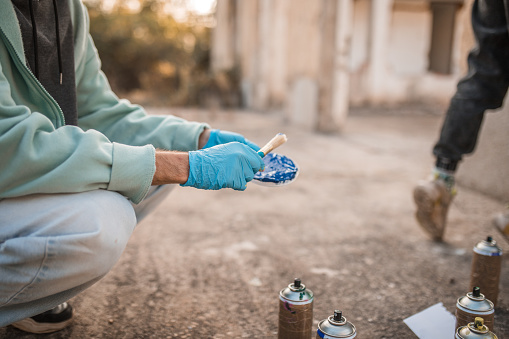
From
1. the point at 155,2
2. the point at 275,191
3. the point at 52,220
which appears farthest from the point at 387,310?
the point at 155,2

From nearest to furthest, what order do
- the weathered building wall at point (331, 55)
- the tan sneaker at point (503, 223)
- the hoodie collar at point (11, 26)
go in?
the hoodie collar at point (11, 26), the tan sneaker at point (503, 223), the weathered building wall at point (331, 55)

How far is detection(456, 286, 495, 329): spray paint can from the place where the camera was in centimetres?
135

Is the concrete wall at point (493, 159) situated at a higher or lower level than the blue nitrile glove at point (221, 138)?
lower

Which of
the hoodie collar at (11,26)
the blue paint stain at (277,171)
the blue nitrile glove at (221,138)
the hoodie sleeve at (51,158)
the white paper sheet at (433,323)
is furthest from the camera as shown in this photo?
the blue nitrile glove at (221,138)

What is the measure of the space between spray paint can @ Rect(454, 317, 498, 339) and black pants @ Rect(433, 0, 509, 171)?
4.23 feet

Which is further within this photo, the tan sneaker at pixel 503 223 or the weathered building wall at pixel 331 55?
the weathered building wall at pixel 331 55

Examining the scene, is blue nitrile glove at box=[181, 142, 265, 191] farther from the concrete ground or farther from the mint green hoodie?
the concrete ground

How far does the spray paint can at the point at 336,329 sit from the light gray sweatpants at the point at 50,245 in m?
0.62

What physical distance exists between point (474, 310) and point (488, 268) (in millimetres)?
418

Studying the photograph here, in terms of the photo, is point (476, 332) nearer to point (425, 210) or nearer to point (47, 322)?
point (425, 210)

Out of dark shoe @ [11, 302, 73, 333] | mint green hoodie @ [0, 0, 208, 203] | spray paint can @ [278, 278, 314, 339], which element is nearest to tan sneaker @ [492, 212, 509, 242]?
spray paint can @ [278, 278, 314, 339]

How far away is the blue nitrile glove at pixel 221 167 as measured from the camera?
1.36 metres

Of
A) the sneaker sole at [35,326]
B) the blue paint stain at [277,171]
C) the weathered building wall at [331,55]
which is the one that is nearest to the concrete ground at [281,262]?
the sneaker sole at [35,326]

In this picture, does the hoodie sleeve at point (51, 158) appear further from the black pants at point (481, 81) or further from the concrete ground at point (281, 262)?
the black pants at point (481, 81)
